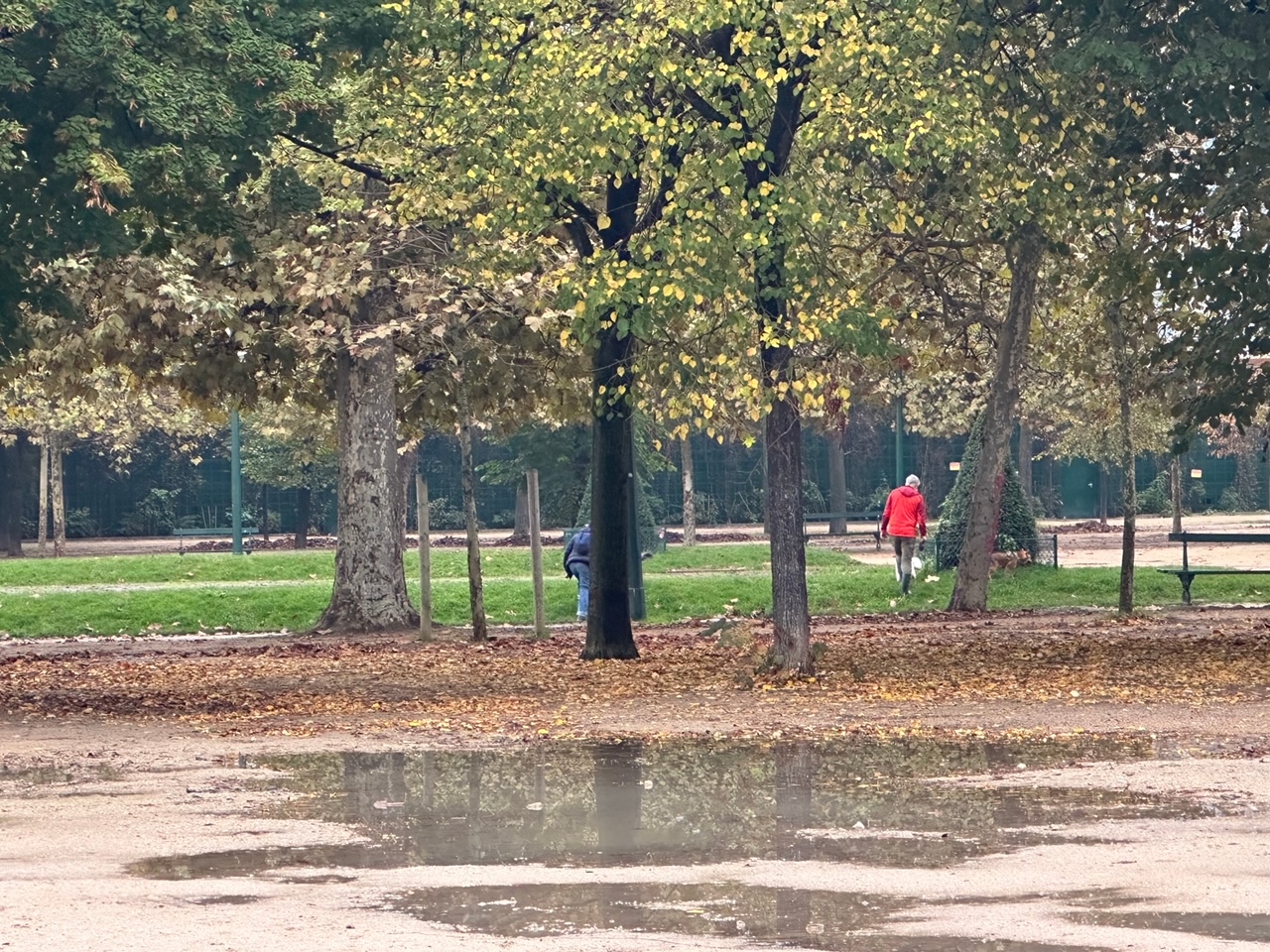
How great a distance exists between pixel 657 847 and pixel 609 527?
11000 millimetres

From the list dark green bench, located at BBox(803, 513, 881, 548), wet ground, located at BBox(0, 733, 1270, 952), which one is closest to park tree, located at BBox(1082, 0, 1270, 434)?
wet ground, located at BBox(0, 733, 1270, 952)

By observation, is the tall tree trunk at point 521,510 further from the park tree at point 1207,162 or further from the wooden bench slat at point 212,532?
the park tree at point 1207,162

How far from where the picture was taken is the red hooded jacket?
91.4ft

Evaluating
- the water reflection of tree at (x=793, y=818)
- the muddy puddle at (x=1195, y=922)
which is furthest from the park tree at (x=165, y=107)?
the muddy puddle at (x=1195, y=922)

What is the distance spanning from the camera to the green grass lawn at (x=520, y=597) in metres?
26.4

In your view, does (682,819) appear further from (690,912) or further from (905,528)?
(905,528)

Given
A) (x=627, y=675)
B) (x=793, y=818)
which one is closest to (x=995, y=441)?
(x=627, y=675)

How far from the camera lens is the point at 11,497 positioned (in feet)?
156

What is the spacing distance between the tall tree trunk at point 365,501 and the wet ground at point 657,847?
38.2ft

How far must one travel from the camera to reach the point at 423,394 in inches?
1021

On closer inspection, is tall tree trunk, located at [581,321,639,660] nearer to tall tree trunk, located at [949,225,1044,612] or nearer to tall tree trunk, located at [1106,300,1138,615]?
tall tree trunk, located at [1106,300,1138,615]

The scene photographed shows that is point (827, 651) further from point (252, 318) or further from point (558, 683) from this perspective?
point (252, 318)

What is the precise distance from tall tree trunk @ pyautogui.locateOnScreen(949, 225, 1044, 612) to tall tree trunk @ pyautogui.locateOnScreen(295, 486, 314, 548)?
2579 cm

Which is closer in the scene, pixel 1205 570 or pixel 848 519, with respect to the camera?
pixel 1205 570
